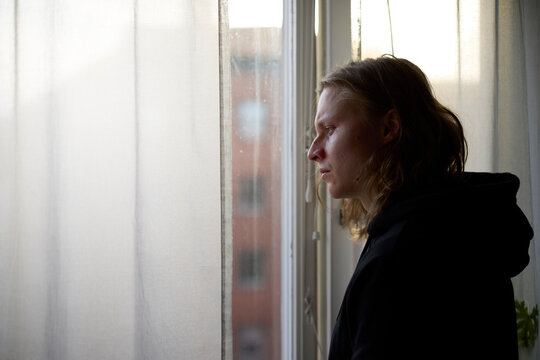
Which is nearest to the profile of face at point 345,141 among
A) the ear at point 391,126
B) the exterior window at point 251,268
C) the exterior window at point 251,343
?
the ear at point 391,126

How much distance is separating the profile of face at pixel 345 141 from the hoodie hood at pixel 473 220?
0.47 feet

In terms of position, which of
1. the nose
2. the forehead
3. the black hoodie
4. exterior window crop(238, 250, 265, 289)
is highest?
the forehead

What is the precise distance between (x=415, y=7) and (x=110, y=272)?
1.34 m

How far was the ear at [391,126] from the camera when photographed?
992mm

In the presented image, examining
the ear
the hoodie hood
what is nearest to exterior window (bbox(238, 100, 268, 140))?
the ear

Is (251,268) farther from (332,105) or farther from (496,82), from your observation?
(496,82)

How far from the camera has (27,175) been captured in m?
1.45

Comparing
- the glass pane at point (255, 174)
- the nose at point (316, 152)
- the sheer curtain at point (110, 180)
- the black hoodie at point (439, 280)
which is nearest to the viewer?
the black hoodie at point (439, 280)

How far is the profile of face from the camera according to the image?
3.34ft

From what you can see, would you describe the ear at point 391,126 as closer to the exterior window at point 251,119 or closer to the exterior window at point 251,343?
the exterior window at point 251,119

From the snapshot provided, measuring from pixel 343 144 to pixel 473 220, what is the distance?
304 millimetres

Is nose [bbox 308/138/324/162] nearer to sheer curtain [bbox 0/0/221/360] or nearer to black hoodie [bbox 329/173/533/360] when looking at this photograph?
black hoodie [bbox 329/173/533/360]

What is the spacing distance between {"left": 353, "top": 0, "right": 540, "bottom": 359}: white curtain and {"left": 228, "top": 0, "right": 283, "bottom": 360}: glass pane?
1.87ft

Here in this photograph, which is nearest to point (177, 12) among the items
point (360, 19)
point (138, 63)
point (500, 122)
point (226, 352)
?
point (138, 63)
